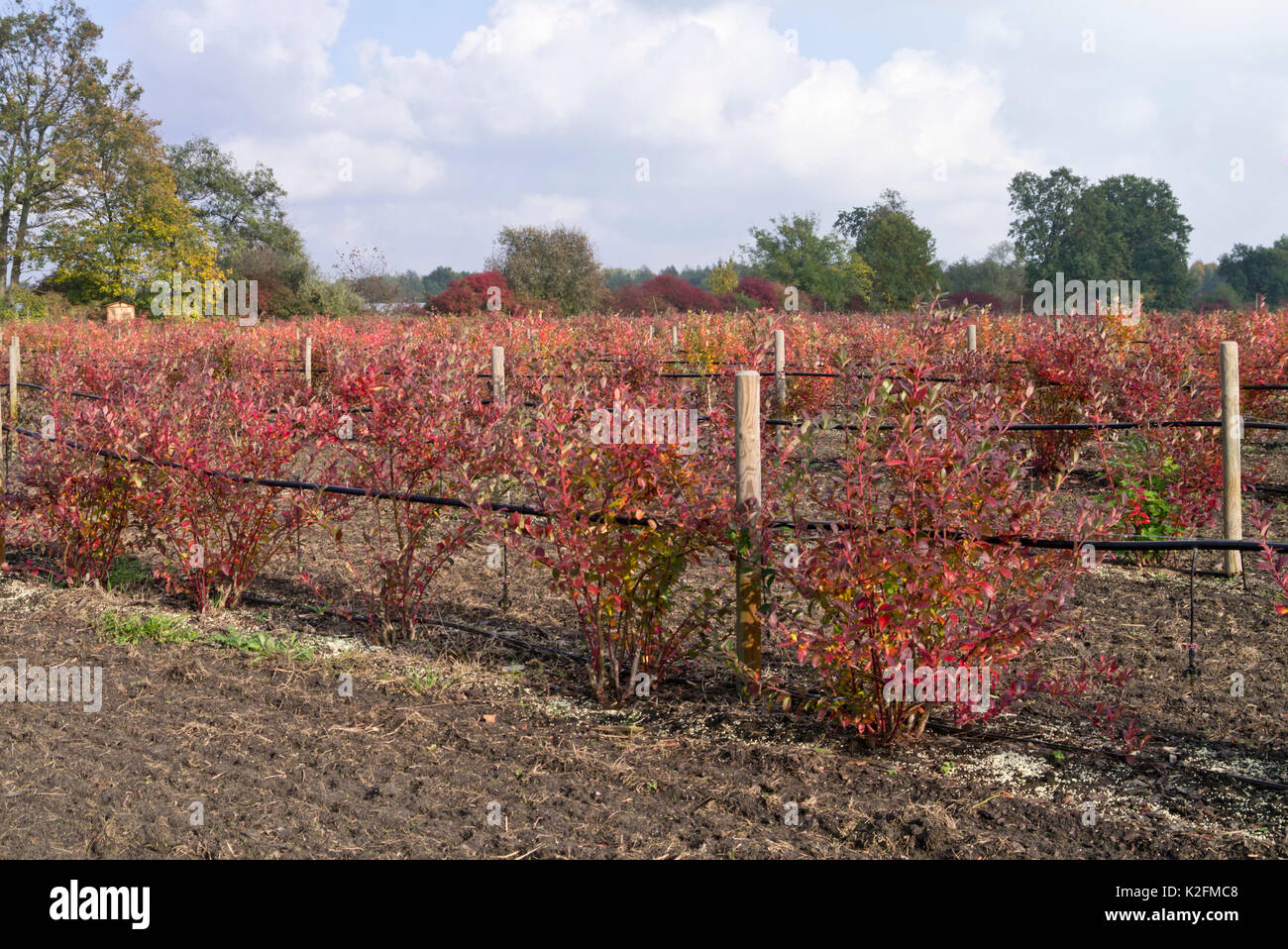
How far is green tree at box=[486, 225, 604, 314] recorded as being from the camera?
32.2 metres

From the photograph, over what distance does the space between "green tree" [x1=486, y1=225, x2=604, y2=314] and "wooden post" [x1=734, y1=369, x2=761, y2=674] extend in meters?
28.6

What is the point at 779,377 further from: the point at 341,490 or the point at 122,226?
the point at 122,226

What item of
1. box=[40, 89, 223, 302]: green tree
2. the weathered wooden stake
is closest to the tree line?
box=[40, 89, 223, 302]: green tree

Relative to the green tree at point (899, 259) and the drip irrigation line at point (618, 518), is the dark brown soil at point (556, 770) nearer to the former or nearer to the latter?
the drip irrigation line at point (618, 518)

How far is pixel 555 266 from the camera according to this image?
32438 millimetres

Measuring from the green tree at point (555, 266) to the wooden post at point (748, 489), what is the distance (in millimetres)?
28590

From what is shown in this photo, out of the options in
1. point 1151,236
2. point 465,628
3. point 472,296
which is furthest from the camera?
point 1151,236

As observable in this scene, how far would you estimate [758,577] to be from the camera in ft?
12.2

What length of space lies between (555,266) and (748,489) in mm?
29634

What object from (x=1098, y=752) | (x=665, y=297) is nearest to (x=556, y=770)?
(x=1098, y=752)

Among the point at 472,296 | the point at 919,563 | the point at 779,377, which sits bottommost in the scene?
the point at 919,563

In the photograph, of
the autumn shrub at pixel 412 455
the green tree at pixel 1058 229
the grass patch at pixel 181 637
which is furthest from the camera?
the green tree at pixel 1058 229

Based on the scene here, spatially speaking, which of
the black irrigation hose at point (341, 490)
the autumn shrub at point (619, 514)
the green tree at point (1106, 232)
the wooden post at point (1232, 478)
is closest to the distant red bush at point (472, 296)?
the black irrigation hose at point (341, 490)

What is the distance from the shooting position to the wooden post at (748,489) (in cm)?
376
